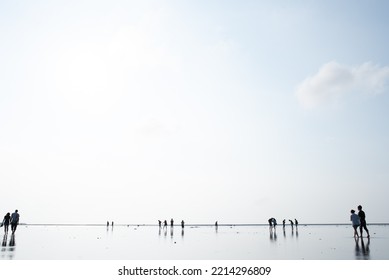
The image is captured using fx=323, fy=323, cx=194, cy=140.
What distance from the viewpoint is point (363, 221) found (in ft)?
75.3

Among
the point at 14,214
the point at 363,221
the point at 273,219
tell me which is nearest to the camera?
the point at 363,221
